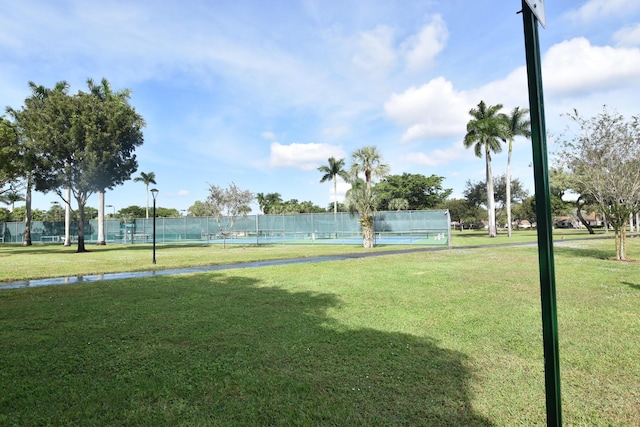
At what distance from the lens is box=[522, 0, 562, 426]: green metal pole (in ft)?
5.00

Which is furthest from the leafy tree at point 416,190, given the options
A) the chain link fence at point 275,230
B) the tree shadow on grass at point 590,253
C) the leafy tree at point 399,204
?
the tree shadow on grass at point 590,253

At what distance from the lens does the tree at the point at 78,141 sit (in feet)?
73.2

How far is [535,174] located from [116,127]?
87.6ft

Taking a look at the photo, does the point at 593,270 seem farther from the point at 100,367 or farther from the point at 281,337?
the point at 100,367

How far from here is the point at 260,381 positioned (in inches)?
132

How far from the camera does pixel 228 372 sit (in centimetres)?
358

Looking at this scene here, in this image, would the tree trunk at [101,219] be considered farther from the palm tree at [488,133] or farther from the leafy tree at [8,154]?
the palm tree at [488,133]

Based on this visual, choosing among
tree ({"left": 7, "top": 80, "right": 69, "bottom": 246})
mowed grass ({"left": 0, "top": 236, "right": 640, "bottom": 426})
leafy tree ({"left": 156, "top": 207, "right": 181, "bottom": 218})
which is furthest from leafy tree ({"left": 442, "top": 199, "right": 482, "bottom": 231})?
leafy tree ({"left": 156, "top": 207, "right": 181, "bottom": 218})

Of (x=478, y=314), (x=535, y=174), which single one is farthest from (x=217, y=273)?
(x=535, y=174)

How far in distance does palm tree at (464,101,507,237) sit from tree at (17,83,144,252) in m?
31.5

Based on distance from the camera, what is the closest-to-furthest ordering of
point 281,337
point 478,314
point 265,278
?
point 281,337 → point 478,314 → point 265,278

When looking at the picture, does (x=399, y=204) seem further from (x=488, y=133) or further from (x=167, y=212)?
(x=167, y=212)

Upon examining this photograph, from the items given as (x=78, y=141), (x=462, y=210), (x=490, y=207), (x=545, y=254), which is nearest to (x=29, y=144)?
(x=78, y=141)

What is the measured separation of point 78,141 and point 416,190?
45.9 m
